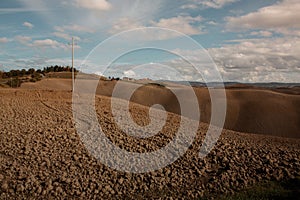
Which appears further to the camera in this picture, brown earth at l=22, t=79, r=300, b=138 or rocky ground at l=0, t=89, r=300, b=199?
brown earth at l=22, t=79, r=300, b=138

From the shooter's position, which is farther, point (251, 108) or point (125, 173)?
point (251, 108)

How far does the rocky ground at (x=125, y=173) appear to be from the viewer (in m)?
8.34

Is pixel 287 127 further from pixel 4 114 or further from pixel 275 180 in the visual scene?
pixel 4 114

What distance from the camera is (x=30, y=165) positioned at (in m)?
9.65

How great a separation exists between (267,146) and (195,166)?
354 centimetres

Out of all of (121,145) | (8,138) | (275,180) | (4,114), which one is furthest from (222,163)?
(4,114)

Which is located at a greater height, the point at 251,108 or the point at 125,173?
the point at 125,173

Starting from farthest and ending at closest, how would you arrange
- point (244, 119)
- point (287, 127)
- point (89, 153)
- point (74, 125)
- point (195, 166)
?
1. point (244, 119)
2. point (287, 127)
3. point (74, 125)
4. point (89, 153)
5. point (195, 166)

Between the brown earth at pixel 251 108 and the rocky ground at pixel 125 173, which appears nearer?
the rocky ground at pixel 125 173

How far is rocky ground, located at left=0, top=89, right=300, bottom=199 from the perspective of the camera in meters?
8.34

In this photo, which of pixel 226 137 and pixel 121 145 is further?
pixel 226 137

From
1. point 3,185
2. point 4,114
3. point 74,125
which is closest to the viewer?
point 3,185

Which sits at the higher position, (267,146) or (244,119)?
(267,146)

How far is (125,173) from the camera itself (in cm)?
939
